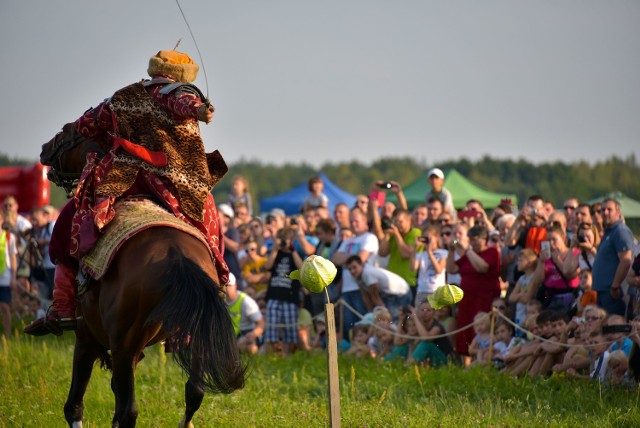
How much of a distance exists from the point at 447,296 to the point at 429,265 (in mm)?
5333

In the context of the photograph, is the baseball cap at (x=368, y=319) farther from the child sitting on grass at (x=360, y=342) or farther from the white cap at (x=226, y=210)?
the white cap at (x=226, y=210)

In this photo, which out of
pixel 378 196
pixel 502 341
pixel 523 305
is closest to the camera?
pixel 502 341

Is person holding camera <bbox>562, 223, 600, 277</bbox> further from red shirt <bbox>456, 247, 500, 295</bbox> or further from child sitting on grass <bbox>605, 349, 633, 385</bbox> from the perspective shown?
child sitting on grass <bbox>605, 349, 633, 385</bbox>

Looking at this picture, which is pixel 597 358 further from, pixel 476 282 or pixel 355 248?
pixel 355 248

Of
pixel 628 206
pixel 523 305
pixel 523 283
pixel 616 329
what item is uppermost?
pixel 628 206


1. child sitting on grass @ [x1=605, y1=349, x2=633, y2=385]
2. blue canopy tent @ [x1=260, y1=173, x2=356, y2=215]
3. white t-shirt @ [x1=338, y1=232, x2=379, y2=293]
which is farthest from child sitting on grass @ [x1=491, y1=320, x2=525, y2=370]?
blue canopy tent @ [x1=260, y1=173, x2=356, y2=215]

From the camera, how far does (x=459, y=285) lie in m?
11.3

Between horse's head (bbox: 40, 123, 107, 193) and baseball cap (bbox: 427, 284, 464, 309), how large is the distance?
2837 mm

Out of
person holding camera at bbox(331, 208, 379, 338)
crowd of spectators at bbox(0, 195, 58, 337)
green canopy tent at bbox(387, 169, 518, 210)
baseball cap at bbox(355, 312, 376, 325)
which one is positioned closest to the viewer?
baseball cap at bbox(355, 312, 376, 325)

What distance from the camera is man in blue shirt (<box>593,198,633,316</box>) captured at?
988cm

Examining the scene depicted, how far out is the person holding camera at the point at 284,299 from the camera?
13.0 meters

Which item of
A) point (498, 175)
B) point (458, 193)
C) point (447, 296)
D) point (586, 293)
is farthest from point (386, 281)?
point (498, 175)

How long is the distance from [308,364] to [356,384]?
1.74 m

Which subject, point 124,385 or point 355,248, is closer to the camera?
point 124,385
